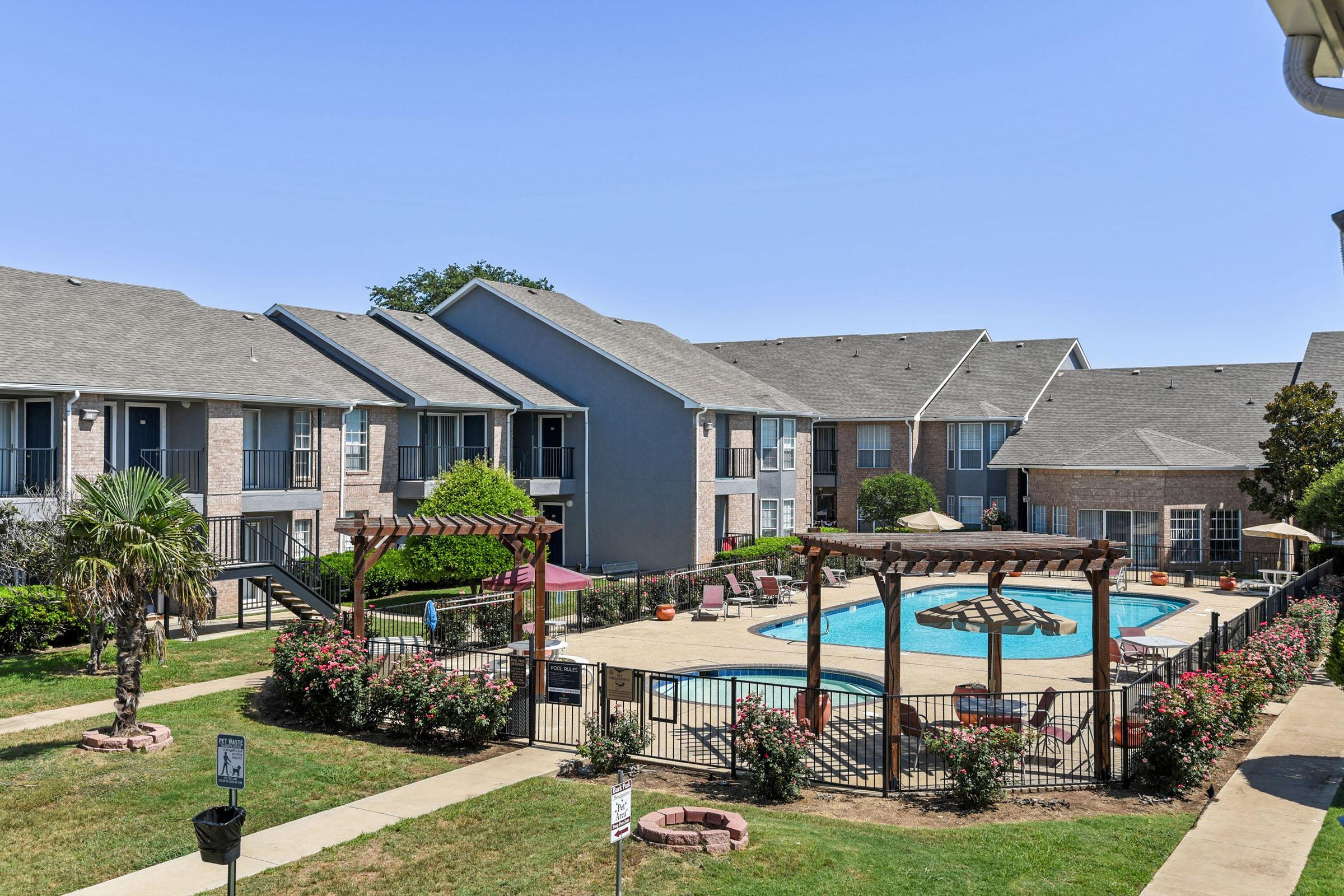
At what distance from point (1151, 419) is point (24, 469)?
4020 centimetres

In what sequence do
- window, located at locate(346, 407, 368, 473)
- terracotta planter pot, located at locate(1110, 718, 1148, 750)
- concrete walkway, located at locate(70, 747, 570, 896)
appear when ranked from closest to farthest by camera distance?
concrete walkway, located at locate(70, 747, 570, 896) → terracotta planter pot, located at locate(1110, 718, 1148, 750) → window, located at locate(346, 407, 368, 473)

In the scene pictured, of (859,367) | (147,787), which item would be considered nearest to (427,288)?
(859,367)

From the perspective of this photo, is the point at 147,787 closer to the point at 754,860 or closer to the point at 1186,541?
the point at 754,860

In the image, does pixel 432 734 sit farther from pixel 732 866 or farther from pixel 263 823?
Result: pixel 732 866

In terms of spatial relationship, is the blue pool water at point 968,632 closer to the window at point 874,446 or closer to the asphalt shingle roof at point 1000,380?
the window at point 874,446

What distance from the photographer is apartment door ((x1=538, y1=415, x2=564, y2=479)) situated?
3800 centimetres

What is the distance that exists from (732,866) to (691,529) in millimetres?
26084

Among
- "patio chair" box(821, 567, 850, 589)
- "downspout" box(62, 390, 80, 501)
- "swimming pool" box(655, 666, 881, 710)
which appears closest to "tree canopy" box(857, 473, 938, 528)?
"patio chair" box(821, 567, 850, 589)

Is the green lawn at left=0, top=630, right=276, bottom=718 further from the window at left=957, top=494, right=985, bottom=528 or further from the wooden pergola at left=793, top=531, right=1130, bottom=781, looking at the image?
the window at left=957, top=494, right=985, bottom=528

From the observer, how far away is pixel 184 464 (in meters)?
26.2

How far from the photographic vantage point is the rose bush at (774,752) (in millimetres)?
12844

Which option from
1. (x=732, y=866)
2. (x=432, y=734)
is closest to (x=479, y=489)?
(x=432, y=734)

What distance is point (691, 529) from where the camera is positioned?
36250 mm

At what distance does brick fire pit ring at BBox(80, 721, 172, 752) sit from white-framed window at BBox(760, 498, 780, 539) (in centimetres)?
2889
